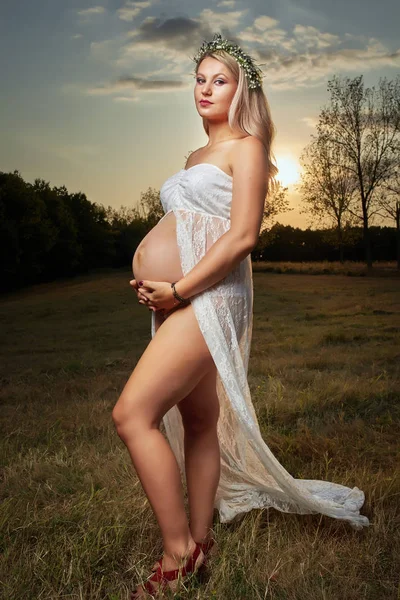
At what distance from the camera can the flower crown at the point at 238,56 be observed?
250 centimetres

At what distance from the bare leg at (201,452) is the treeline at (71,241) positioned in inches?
908

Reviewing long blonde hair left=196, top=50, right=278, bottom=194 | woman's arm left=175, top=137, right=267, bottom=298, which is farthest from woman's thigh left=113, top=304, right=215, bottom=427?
long blonde hair left=196, top=50, right=278, bottom=194

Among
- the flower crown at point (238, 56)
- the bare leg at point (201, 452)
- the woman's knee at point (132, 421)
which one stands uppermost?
the flower crown at point (238, 56)

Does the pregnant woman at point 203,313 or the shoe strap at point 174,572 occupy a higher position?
the pregnant woman at point 203,313

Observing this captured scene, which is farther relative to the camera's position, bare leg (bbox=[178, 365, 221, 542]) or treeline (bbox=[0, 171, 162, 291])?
treeline (bbox=[0, 171, 162, 291])

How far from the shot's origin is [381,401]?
4.93m

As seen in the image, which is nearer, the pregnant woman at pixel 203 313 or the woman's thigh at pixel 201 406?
the pregnant woman at pixel 203 313

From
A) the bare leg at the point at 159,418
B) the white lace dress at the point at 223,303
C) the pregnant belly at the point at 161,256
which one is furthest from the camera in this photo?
the pregnant belly at the point at 161,256

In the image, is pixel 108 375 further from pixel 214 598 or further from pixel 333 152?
pixel 333 152

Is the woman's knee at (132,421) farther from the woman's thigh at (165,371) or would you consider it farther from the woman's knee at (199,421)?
the woman's knee at (199,421)

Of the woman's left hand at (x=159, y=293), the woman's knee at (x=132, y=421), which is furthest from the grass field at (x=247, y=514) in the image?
the woman's left hand at (x=159, y=293)

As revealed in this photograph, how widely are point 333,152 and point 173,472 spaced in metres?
23.8

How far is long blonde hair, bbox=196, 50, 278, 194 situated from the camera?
8.07 ft

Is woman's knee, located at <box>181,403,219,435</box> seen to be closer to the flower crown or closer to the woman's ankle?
the woman's ankle
